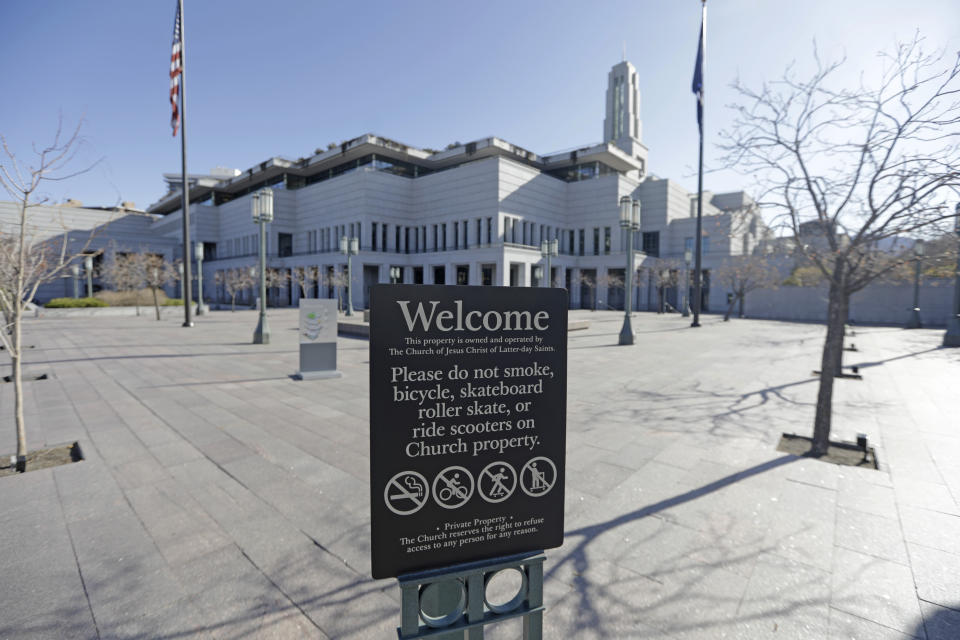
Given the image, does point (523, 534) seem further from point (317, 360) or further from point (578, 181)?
point (578, 181)

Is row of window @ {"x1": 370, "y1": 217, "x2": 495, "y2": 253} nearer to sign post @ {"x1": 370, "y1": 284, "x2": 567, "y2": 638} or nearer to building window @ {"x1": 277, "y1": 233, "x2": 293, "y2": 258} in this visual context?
A: building window @ {"x1": 277, "y1": 233, "x2": 293, "y2": 258}

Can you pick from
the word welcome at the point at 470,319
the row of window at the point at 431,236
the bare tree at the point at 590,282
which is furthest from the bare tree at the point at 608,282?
the word welcome at the point at 470,319

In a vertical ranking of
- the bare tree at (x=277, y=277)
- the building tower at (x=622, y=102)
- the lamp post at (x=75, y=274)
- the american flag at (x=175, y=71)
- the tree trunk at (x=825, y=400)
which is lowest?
the tree trunk at (x=825, y=400)

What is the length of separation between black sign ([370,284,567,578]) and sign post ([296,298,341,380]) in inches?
332

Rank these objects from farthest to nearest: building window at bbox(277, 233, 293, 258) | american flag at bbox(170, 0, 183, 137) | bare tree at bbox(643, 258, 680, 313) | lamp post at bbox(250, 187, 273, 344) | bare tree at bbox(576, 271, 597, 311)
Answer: building window at bbox(277, 233, 293, 258), bare tree at bbox(576, 271, 597, 311), bare tree at bbox(643, 258, 680, 313), american flag at bbox(170, 0, 183, 137), lamp post at bbox(250, 187, 273, 344)

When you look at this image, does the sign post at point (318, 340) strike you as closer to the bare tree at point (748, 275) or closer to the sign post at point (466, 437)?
the sign post at point (466, 437)

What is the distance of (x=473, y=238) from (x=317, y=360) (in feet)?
Answer: 132

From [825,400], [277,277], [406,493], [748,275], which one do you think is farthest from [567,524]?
[277,277]

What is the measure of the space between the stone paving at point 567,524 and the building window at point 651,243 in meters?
50.0

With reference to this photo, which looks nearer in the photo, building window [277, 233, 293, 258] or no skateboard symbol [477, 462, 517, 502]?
no skateboard symbol [477, 462, 517, 502]

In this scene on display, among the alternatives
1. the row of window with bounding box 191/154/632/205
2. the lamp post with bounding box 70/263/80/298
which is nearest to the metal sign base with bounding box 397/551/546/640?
the lamp post with bounding box 70/263/80/298

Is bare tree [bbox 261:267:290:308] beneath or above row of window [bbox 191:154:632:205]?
beneath

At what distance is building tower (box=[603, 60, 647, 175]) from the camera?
92.6 m

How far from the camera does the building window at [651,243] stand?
180 ft
